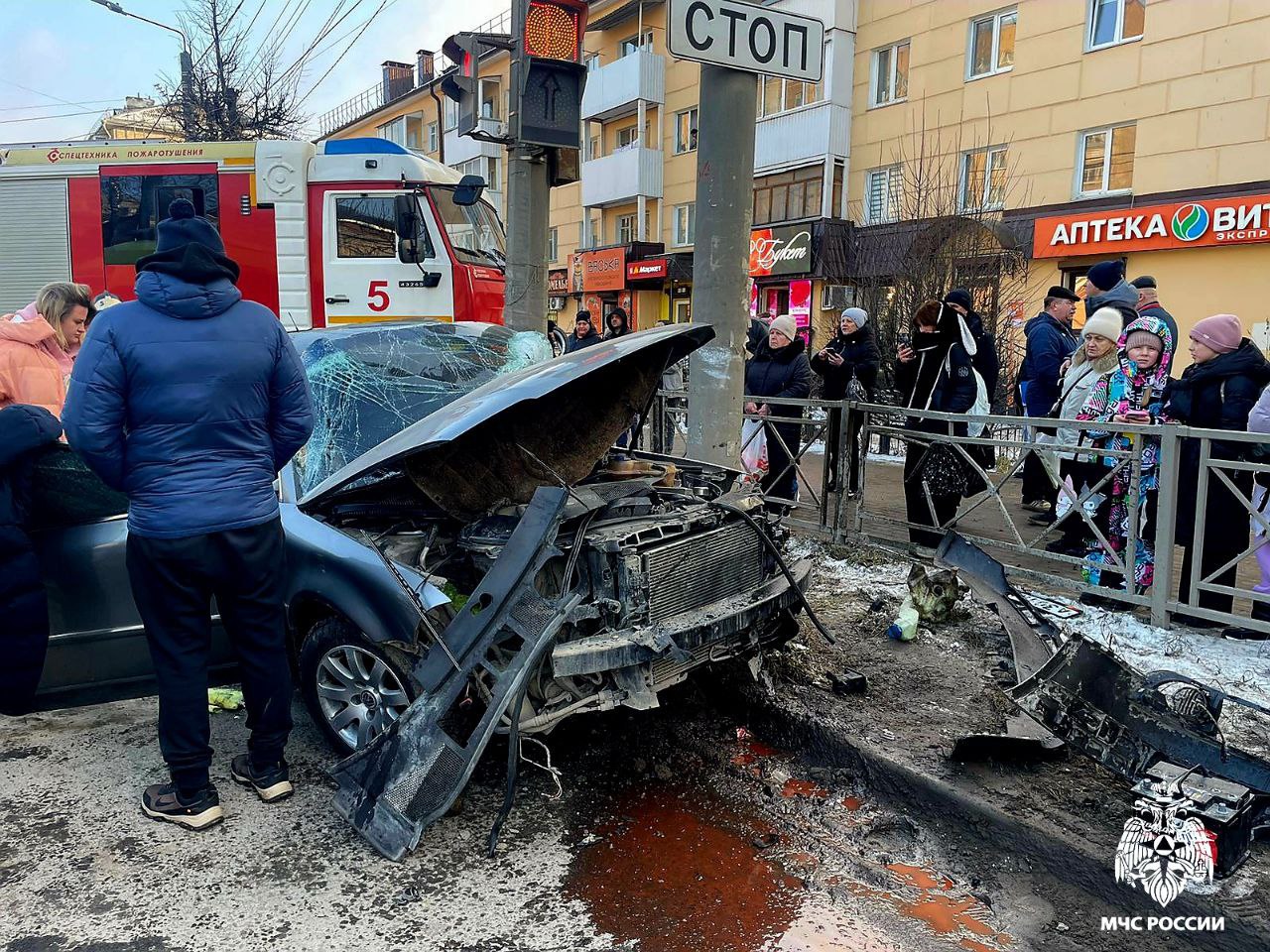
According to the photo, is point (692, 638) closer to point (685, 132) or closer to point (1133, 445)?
point (1133, 445)

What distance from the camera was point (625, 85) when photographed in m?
27.4

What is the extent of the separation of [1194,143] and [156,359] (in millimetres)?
18040

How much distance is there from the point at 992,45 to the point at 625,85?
12.0m

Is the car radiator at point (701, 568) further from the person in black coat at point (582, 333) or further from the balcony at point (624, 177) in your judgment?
the balcony at point (624, 177)

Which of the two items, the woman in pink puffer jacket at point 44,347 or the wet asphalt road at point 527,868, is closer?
the wet asphalt road at point 527,868

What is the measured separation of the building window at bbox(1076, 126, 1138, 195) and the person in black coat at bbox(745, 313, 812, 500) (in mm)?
13123

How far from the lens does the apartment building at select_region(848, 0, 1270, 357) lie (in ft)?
49.4

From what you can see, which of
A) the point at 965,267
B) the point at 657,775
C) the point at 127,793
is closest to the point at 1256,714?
the point at 657,775

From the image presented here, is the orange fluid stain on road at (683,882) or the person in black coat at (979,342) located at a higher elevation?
the person in black coat at (979,342)

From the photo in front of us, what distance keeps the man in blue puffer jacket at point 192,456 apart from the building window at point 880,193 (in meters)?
18.9

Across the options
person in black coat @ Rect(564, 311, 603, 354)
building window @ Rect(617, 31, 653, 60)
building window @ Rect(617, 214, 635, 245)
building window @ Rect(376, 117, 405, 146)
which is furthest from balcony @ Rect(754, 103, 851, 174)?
building window @ Rect(376, 117, 405, 146)

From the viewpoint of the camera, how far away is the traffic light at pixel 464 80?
283 inches

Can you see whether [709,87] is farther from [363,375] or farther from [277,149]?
[277,149]

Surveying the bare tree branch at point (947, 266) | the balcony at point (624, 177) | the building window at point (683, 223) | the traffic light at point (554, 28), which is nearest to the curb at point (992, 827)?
the traffic light at point (554, 28)
